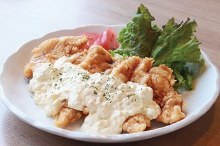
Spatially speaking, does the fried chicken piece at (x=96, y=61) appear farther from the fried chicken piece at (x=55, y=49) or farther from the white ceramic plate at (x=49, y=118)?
the white ceramic plate at (x=49, y=118)

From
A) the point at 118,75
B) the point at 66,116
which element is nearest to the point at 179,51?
the point at 118,75

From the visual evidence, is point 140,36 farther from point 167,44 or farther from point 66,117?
point 66,117

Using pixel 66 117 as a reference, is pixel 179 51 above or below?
above

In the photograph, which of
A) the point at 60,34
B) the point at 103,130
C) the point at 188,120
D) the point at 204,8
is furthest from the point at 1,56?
the point at 204,8

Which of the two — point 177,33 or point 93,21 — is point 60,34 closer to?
point 93,21

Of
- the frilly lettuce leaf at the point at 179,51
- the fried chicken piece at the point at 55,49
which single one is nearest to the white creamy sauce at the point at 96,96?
the fried chicken piece at the point at 55,49

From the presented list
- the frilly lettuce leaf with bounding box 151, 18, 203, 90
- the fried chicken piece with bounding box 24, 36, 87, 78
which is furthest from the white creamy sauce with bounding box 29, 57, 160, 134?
the frilly lettuce leaf with bounding box 151, 18, 203, 90
